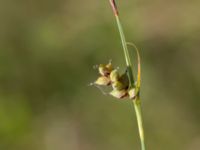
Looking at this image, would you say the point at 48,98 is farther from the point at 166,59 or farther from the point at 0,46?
the point at 166,59

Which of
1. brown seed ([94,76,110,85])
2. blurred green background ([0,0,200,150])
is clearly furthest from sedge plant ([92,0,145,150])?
blurred green background ([0,0,200,150])

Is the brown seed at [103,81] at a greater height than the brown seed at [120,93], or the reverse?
the brown seed at [103,81]

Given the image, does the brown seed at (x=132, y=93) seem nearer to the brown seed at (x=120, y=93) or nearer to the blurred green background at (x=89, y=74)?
the brown seed at (x=120, y=93)

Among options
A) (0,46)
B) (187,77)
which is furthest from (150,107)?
(0,46)

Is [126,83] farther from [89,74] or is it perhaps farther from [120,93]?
[89,74]

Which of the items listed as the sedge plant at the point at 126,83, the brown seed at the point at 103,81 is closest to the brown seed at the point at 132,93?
the sedge plant at the point at 126,83

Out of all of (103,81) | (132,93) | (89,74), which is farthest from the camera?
(89,74)

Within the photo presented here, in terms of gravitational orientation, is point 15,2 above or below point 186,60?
above

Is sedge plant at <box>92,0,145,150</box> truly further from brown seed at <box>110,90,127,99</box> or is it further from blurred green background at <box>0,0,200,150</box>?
blurred green background at <box>0,0,200,150</box>

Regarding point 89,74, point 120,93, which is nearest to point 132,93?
point 120,93
